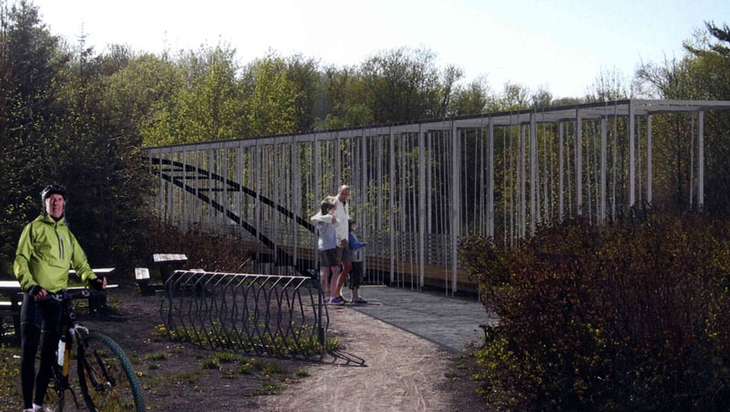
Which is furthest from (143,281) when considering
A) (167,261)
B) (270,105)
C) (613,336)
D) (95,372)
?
(270,105)

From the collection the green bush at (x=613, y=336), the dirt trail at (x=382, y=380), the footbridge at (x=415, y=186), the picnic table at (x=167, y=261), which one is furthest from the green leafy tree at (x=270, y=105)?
the green bush at (x=613, y=336)

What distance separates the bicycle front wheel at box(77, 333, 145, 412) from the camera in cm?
743

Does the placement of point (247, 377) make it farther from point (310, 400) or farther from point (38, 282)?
point (38, 282)

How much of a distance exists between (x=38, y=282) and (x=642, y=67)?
40.9 metres

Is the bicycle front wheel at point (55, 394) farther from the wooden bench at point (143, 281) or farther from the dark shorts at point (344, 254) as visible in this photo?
the wooden bench at point (143, 281)

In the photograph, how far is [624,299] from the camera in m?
8.12

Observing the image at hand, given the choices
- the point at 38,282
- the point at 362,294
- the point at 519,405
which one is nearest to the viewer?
the point at 38,282

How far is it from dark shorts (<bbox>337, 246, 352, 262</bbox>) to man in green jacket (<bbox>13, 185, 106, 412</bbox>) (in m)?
8.21

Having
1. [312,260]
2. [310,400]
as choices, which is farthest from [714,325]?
[312,260]

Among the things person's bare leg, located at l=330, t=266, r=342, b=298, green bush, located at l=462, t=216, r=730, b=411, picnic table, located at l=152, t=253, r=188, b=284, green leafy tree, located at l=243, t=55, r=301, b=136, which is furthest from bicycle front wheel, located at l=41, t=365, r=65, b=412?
green leafy tree, located at l=243, t=55, r=301, b=136

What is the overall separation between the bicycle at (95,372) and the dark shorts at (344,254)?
834 cm

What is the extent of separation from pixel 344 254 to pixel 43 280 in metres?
8.65

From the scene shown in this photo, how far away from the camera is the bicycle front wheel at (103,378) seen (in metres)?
7.43

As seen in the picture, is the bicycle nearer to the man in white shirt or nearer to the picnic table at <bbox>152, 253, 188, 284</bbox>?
the man in white shirt
